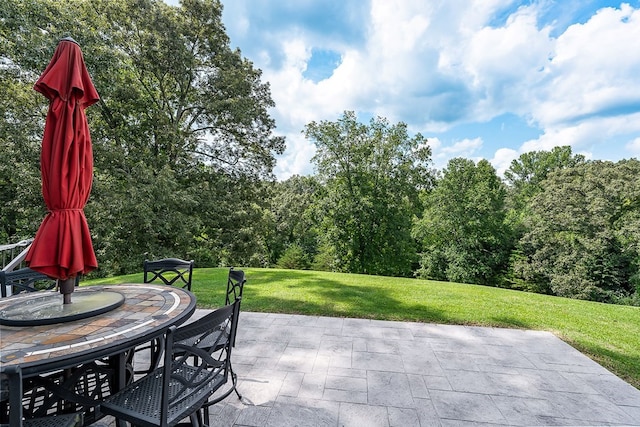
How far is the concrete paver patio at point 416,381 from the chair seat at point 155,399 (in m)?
0.64

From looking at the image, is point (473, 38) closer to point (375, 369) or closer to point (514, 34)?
point (514, 34)

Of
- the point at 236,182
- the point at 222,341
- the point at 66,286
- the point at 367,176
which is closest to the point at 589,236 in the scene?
the point at 367,176

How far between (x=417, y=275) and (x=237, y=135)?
13.6 m

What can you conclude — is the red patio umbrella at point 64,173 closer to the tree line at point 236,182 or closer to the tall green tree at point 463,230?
the tree line at point 236,182

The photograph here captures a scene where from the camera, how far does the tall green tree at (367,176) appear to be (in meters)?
15.7

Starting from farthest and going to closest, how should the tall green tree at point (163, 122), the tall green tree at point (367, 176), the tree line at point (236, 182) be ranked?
the tall green tree at point (367, 176) < the tree line at point (236, 182) < the tall green tree at point (163, 122)

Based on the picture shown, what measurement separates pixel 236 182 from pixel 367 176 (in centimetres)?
710

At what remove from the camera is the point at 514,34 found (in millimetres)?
6387

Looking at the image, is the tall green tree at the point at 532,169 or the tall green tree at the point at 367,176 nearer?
the tall green tree at the point at 367,176

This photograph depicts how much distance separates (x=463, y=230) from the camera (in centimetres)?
1697

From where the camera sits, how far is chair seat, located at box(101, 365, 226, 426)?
152 cm

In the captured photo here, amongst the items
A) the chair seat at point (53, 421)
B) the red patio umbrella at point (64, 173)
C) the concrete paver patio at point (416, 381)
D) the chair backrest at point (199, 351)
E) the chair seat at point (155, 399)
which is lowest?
the concrete paver patio at point (416, 381)

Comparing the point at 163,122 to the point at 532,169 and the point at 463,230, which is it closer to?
the point at 463,230

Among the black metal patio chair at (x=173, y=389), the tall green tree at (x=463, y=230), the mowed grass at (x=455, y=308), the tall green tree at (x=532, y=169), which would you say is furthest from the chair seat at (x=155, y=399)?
the tall green tree at (x=532, y=169)
